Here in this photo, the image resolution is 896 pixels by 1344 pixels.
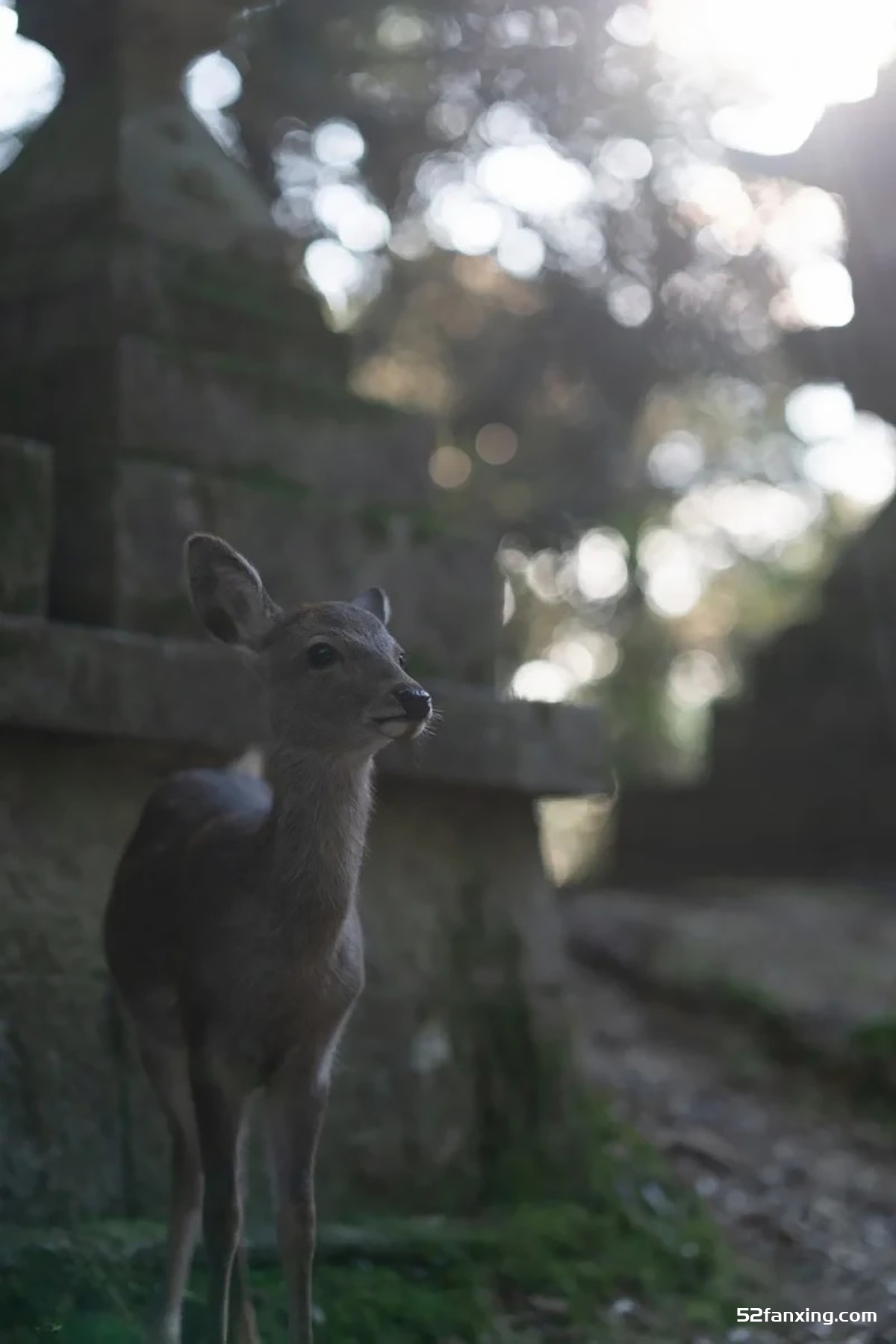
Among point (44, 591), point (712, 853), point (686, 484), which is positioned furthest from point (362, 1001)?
point (686, 484)

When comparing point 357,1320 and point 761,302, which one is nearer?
point 357,1320

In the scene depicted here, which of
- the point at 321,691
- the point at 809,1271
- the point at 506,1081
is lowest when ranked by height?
the point at 809,1271

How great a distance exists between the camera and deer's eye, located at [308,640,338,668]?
13.8ft

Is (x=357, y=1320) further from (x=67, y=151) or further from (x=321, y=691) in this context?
(x=67, y=151)

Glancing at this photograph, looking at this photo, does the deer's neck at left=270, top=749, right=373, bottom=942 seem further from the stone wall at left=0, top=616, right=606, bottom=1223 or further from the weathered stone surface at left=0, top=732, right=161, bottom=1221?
the weathered stone surface at left=0, top=732, right=161, bottom=1221

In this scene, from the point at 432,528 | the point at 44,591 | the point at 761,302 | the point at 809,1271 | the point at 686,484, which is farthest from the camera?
the point at 686,484

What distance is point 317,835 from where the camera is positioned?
13.7 ft

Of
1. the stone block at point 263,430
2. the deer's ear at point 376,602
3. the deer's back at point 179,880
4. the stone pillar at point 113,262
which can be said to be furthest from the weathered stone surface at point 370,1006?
the stone block at point 263,430

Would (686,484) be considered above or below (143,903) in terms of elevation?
above

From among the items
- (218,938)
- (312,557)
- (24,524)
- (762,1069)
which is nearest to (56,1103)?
(218,938)

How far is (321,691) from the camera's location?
4180 millimetres

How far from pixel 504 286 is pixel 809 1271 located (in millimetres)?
8453

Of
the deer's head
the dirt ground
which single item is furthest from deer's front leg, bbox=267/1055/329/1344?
the dirt ground

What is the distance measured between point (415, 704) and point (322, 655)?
1.22 ft
